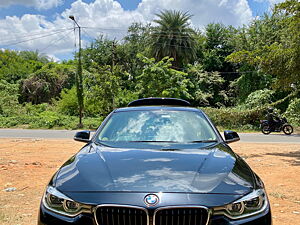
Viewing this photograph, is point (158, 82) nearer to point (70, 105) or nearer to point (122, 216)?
point (70, 105)

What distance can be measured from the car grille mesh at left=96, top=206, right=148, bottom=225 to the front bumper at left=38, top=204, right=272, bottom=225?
77 mm

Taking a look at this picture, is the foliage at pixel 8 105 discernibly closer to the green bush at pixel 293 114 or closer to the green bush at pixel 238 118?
the green bush at pixel 238 118

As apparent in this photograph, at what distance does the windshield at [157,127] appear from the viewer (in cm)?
362

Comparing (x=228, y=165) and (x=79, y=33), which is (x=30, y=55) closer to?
(x=79, y=33)

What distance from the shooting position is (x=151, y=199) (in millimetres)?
2133

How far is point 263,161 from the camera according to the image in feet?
28.5

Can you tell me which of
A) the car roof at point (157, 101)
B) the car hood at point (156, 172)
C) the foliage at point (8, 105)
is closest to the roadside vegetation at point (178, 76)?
the foliage at point (8, 105)

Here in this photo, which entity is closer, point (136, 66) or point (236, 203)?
point (236, 203)

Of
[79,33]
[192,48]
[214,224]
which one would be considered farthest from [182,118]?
[192,48]

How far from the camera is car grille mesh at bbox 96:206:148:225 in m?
2.08

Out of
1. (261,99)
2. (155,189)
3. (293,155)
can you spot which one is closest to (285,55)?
(293,155)

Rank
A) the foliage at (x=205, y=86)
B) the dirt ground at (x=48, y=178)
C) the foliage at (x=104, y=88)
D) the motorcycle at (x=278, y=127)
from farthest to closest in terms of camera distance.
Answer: the foliage at (x=205, y=86)
the foliage at (x=104, y=88)
the motorcycle at (x=278, y=127)
the dirt ground at (x=48, y=178)

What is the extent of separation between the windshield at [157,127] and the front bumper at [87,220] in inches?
53.7

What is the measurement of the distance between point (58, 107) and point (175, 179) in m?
32.5
